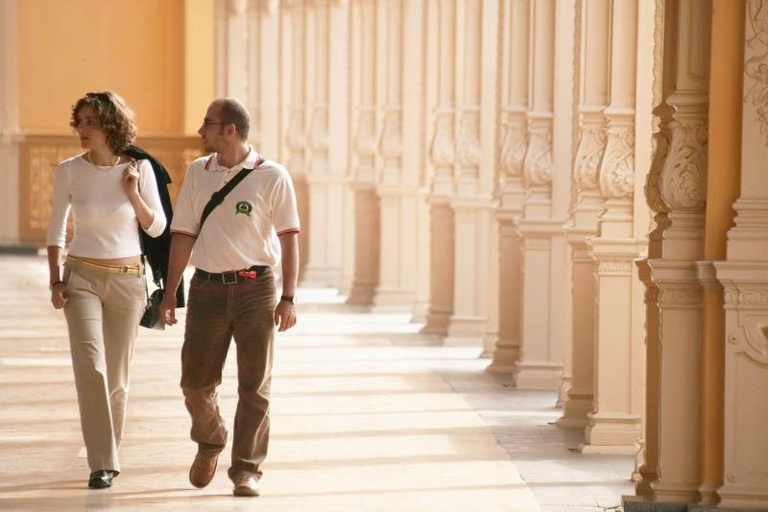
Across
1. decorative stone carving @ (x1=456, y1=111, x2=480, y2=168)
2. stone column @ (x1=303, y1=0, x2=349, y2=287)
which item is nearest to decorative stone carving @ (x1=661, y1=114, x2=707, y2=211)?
decorative stone carving @ (x1=456, y1=111, x2=480, y2=168)

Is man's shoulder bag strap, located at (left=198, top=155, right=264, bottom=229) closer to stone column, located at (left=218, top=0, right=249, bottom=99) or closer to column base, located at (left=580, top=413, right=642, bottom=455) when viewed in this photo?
column base, located at (left=580, top=413, right=642, bottom=455)

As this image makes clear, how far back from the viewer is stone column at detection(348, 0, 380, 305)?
823 inches

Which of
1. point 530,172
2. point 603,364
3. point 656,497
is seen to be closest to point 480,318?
point 530,172

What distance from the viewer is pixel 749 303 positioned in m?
7.29

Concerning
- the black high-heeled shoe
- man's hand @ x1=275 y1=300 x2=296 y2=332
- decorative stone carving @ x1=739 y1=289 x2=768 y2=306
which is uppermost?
decorative stone carving @ x1=739 y1=289 x2=768 y2=306

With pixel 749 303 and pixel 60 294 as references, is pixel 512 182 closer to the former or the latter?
pixel 60 294

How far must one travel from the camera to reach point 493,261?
14.9 metres

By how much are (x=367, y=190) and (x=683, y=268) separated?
13558mm

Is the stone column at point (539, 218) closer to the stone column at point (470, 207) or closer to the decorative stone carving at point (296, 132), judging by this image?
the stone column at point (470, 207)

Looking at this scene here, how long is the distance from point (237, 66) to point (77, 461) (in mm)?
→ 21092

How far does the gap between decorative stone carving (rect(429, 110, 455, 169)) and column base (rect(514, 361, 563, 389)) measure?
4.33 meters

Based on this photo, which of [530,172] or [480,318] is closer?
[530,172]

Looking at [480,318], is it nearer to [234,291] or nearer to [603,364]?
[603,364]

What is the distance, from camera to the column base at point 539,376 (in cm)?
1268
